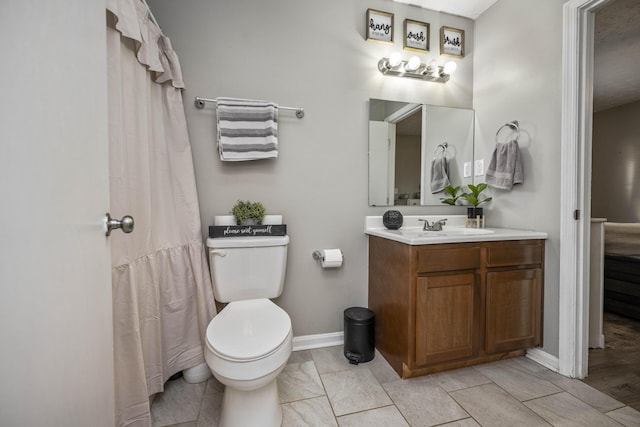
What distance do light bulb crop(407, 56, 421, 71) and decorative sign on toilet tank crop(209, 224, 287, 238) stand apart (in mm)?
1464

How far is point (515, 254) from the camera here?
166 centimetres

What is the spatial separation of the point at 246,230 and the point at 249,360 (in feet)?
2.56

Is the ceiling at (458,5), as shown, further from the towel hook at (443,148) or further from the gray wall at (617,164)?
the gray wall at (617,164)

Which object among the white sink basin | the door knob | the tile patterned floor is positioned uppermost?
the door knob

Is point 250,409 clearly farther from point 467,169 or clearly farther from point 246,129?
point 467,169

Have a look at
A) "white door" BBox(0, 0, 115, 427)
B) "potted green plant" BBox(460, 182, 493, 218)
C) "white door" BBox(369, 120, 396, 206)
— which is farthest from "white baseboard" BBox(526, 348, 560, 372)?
"white door" BBox(0, 0, 115, 427)

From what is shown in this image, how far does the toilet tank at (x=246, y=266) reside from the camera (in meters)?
1.58

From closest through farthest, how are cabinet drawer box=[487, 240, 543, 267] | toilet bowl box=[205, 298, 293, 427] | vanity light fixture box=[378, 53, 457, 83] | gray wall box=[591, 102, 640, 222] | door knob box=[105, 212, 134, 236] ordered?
door knob box=[105, 212, 134, 236] < toilet bowl box=[205, 298, 293, 427] < cabinet drawer box=[487, 240, 543, 267] < vanity light fixture box=[378, 53, 457, 83] < gray wall box=[591, 102, 640, 222]

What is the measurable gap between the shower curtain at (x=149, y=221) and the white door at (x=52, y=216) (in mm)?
526

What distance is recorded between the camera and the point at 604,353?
1823 mm

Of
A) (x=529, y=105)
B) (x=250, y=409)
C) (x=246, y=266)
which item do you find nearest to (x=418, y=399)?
(x=250, y=409)

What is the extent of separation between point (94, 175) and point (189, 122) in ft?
4.00

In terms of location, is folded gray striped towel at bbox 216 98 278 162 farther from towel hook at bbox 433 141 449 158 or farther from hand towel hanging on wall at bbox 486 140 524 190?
hand towel hanging on wall at bbox 486 140 524 190

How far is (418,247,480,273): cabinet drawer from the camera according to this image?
1488 millimetres
